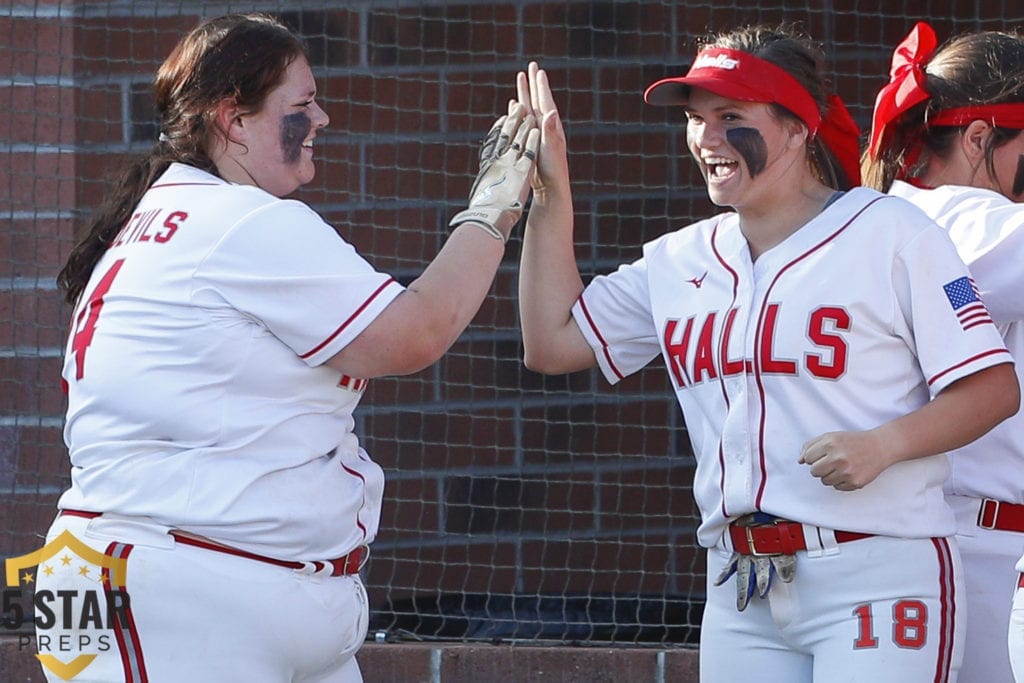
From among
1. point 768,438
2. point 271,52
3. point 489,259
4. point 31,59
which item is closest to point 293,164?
point 271,52

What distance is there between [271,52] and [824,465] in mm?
1107

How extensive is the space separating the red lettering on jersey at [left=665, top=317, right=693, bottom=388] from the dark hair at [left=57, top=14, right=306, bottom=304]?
0.78 meters

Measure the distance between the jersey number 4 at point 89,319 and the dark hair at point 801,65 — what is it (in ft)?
3.60

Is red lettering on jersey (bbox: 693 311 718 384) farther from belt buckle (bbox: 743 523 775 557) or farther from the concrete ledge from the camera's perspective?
the concrete ledge

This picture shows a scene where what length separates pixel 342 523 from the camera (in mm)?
2404

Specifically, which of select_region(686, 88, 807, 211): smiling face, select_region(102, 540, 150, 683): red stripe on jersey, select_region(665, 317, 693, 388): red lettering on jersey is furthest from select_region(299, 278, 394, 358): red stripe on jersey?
select_region(686, 88, 807, 211): smiling face

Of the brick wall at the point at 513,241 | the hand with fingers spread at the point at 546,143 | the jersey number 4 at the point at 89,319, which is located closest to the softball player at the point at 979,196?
the hand with fingers spread at the point at 546,143

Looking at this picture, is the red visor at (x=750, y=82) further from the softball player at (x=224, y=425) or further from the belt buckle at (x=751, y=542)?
the belt buckle at (x=751, y=542)

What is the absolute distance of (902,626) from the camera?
239cm

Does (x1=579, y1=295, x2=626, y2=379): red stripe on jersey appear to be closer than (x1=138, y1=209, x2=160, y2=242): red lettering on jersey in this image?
No

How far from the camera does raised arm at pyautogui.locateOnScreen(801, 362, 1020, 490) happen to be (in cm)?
234

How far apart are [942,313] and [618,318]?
2.02 feet

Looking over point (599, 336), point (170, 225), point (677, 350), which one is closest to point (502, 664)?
point (599, 336)

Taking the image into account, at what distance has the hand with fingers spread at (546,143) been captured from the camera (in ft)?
9.29
